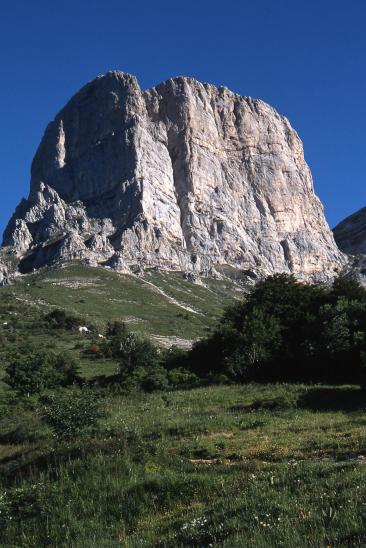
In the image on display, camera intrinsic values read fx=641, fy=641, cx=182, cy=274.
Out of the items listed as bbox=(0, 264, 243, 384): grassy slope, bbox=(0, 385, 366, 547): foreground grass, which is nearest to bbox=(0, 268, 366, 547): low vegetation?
bbox=(0, 385, 366, 547): foreground grass

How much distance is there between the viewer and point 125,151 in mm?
173375

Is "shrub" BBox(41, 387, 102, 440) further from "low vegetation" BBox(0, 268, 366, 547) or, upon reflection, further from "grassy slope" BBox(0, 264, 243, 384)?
"grassy slope" BBox(0, 264, 243, 384)

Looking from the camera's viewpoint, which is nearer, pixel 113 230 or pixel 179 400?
pixel 179 400

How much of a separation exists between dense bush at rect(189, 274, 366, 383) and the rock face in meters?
96.3

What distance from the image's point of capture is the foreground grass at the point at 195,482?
28.9ft

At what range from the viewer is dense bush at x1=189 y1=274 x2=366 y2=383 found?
3588 cm

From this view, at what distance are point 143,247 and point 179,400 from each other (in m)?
Answer: 123

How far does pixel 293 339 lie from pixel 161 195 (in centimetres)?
13091

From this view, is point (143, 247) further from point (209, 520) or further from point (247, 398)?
point (209, 520)

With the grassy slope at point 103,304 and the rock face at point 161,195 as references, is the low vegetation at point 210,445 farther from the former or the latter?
the rock face at point 161,195

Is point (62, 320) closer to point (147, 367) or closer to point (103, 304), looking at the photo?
point (103, 304)

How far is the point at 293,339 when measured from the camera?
4031 cm

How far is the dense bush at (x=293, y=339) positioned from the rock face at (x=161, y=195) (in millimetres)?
96330

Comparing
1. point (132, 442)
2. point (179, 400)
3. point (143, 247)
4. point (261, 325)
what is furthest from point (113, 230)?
point (132, 442)
